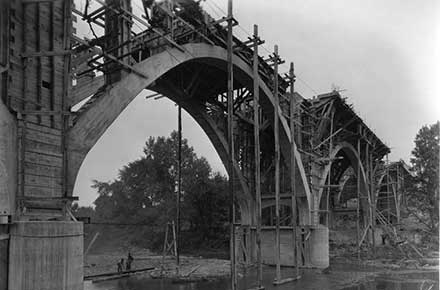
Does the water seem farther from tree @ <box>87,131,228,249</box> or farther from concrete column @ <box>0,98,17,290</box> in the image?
tree @ <box>87,131,228,249</box>

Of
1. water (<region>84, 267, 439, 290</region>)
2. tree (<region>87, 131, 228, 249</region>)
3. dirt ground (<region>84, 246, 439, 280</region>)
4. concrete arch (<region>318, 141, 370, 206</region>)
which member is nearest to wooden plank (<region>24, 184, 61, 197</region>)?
water (<region>84, 267, 439, 290</region>)

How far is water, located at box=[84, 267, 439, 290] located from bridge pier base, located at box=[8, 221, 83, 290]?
36.0ft

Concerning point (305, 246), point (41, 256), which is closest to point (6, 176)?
point (41, 256)

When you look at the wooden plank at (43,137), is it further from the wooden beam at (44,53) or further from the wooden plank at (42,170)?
the wooden beam at (44,53)

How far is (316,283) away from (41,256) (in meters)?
18.3

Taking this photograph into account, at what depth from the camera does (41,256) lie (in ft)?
41.4

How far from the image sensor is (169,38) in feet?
72.7

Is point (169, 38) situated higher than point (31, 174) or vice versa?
point (169, 38)

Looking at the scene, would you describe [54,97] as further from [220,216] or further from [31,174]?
[220,216]

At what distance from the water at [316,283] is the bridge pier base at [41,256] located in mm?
10980

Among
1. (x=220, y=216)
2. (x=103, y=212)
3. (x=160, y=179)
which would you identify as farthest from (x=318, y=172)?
(x=103, y=212)

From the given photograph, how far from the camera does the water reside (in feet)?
80.4

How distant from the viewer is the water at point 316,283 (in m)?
24.5

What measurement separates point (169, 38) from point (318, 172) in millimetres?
22076
